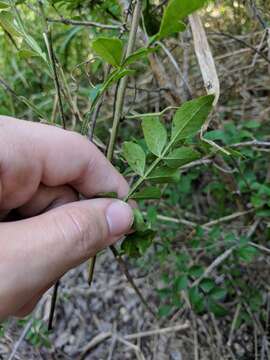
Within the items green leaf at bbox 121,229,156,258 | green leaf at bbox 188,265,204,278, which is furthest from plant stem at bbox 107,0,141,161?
green leaf at bbox 188,265,204,278

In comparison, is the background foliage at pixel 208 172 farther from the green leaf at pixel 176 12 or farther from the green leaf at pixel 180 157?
the green leaf at pixel 176 12

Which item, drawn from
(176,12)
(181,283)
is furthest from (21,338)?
(176,12)

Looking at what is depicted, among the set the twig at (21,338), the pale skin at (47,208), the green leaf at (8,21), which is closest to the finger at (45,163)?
the pale skin at (47,208)

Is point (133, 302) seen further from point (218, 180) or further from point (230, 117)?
point (230, 117)

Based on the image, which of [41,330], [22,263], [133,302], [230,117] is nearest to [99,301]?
[133,302]

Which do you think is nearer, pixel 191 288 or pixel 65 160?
pixel 65 160

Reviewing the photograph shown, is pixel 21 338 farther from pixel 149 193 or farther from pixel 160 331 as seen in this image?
pixel 149 193

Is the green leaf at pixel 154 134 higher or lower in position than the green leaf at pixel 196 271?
higher
